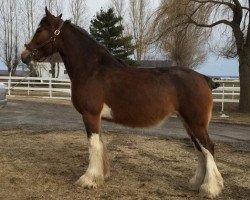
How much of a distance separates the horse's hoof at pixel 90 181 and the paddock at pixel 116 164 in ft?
0.23

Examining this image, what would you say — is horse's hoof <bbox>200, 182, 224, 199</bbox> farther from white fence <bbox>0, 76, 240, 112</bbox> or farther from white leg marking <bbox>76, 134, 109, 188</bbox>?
white fence <bbox>0, 76, 240, 112</bbox>

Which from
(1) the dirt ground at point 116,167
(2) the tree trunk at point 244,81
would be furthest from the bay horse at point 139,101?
(2) the tree trunk at point 244,81

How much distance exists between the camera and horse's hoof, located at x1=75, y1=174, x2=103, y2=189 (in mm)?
5852

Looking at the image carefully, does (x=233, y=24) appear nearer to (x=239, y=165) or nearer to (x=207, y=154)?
(x=239, y=165)

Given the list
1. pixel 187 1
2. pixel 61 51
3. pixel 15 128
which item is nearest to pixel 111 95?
A: pixel 61 51

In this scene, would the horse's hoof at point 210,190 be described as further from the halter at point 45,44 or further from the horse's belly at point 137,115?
the halter at point 45,44

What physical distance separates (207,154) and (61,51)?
252cm

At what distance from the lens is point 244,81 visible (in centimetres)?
2095

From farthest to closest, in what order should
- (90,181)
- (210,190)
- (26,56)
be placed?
(26,56) → (90,181) → (210,190)

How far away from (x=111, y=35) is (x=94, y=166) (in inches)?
1222

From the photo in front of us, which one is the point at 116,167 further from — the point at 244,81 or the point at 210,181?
the point at 244,81

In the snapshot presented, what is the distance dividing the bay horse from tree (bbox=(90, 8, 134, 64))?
1181 inches

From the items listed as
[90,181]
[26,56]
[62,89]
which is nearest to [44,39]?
[26,56]

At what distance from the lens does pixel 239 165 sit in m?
7.56
